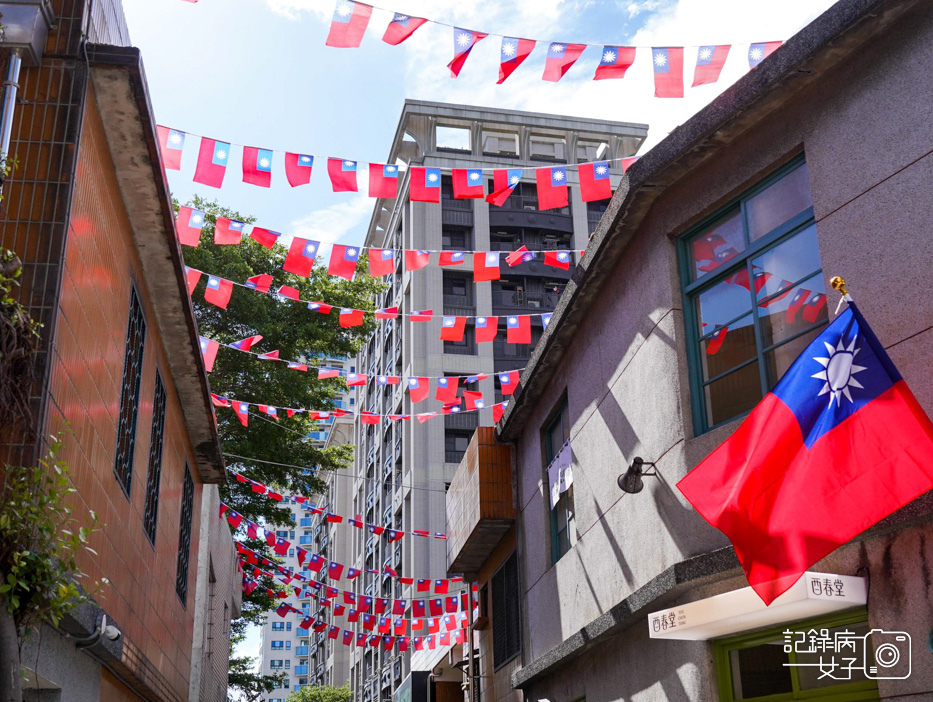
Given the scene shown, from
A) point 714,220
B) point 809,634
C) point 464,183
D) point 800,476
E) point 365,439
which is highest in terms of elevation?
point 365,439

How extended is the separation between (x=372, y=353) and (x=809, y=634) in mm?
54568

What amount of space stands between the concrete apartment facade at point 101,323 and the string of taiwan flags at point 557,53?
231 centimetres

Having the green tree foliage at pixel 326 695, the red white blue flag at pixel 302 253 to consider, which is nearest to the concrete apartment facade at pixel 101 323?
the red white blue flag at pixel 302 253

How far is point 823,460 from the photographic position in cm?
520

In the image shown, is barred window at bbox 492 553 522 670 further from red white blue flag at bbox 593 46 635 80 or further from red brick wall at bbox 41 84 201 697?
red white blue flag at bbox 593 46 635 80

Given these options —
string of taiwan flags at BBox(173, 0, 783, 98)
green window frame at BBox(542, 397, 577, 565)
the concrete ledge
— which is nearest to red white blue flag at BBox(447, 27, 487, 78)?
string of taiwan flags at BBox(173, 0, 783, 98)

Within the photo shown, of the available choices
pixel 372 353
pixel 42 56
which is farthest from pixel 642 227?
pixel 372 353

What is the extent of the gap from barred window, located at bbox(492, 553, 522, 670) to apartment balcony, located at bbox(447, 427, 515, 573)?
510 millimetres

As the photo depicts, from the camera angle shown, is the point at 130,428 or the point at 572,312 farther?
the point at 572,312

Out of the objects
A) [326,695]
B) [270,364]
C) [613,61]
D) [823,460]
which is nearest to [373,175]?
[613,61]

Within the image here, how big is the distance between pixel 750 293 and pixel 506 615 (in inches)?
351

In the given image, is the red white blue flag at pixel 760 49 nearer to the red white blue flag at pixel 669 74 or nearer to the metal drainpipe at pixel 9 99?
the red white blue flag at pixel 669 74

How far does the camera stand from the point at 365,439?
61.3 meters

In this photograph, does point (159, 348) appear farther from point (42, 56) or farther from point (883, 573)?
point (883, 573)
